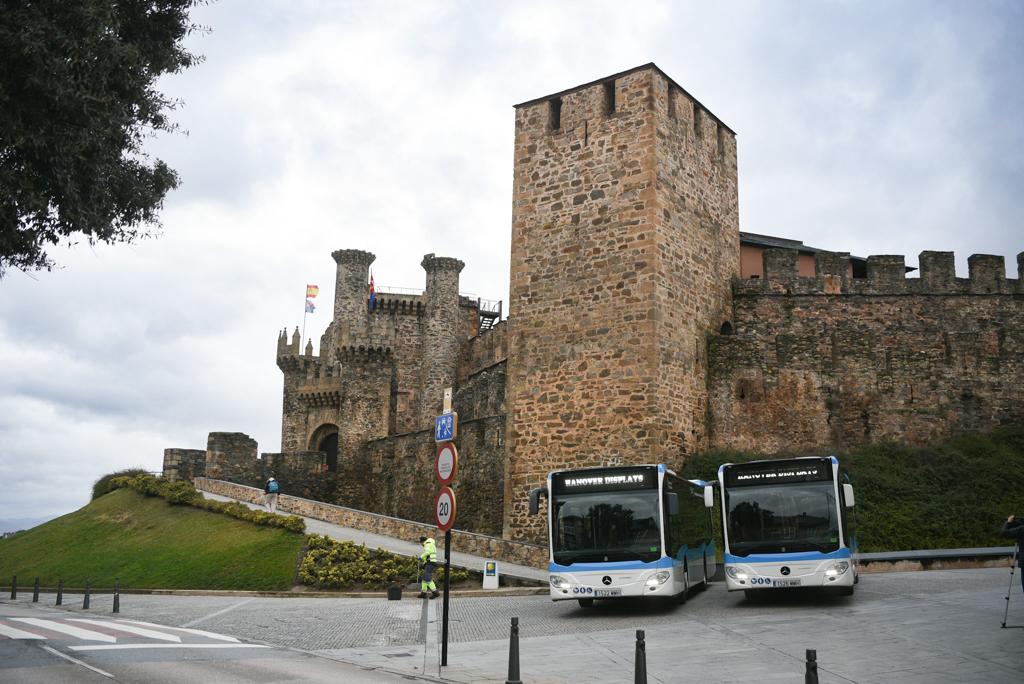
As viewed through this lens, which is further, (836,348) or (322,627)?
(836,348)

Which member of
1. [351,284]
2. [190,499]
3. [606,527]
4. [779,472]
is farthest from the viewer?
[351,284]

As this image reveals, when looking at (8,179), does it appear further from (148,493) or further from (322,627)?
(148,493)

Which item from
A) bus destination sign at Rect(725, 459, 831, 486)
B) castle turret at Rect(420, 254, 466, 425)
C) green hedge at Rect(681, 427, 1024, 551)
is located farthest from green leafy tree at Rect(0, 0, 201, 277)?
castle turret at Rect(420, 254, 466, 425)

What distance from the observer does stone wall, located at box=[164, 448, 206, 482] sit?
111 ft

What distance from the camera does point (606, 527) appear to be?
1480cm

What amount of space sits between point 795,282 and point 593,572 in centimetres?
1324

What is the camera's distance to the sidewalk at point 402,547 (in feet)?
66.9

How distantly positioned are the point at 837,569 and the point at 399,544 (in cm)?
1330

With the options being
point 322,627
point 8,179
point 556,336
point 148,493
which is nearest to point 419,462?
point 148,493

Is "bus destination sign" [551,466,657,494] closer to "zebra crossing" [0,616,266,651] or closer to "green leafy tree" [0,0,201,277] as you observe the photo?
"zebra crossing" [0,616,266,651]

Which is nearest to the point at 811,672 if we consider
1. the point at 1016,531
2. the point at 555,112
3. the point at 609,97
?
the point at 1016,531

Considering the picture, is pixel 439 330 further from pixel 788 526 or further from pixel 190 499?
pixel 788 526

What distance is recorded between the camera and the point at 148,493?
32.1 meters

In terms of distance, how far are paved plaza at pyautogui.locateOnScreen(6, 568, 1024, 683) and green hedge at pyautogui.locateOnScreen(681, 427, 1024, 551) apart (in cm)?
222
